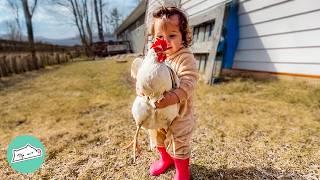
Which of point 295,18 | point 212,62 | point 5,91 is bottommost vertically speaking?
point 5,91

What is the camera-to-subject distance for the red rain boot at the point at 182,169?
1683mm

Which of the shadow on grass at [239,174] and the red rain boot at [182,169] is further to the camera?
the shadow on grass at [239,174]

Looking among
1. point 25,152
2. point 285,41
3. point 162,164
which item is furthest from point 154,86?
point 285,41

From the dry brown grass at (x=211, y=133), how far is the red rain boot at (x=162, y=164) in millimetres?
50

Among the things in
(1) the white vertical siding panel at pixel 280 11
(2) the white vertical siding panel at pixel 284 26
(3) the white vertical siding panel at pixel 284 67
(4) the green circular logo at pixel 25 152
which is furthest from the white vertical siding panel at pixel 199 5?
(4) the green circular logo at pixel 25 152

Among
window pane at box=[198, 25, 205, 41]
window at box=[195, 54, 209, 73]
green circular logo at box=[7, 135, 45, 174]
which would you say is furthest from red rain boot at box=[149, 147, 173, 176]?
window pane at box=[198, 25, 205, 41]

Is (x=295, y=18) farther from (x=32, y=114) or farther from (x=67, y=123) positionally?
(x=32, y=114)

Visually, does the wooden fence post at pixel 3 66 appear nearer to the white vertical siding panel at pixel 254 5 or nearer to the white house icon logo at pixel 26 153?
the white vertical siding panel at pixel 254 5

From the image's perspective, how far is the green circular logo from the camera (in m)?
1.58

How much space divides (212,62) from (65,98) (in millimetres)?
2767

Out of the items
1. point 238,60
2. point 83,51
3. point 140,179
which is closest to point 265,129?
point 140,179

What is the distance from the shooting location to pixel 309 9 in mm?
3527

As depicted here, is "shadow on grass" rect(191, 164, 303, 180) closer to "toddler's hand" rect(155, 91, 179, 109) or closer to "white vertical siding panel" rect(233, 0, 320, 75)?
"toddler's hand" rect(155, 91, 179, 109)

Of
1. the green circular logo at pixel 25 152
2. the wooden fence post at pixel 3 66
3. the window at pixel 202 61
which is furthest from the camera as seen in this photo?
the wooden fence post at pixel 3 66
